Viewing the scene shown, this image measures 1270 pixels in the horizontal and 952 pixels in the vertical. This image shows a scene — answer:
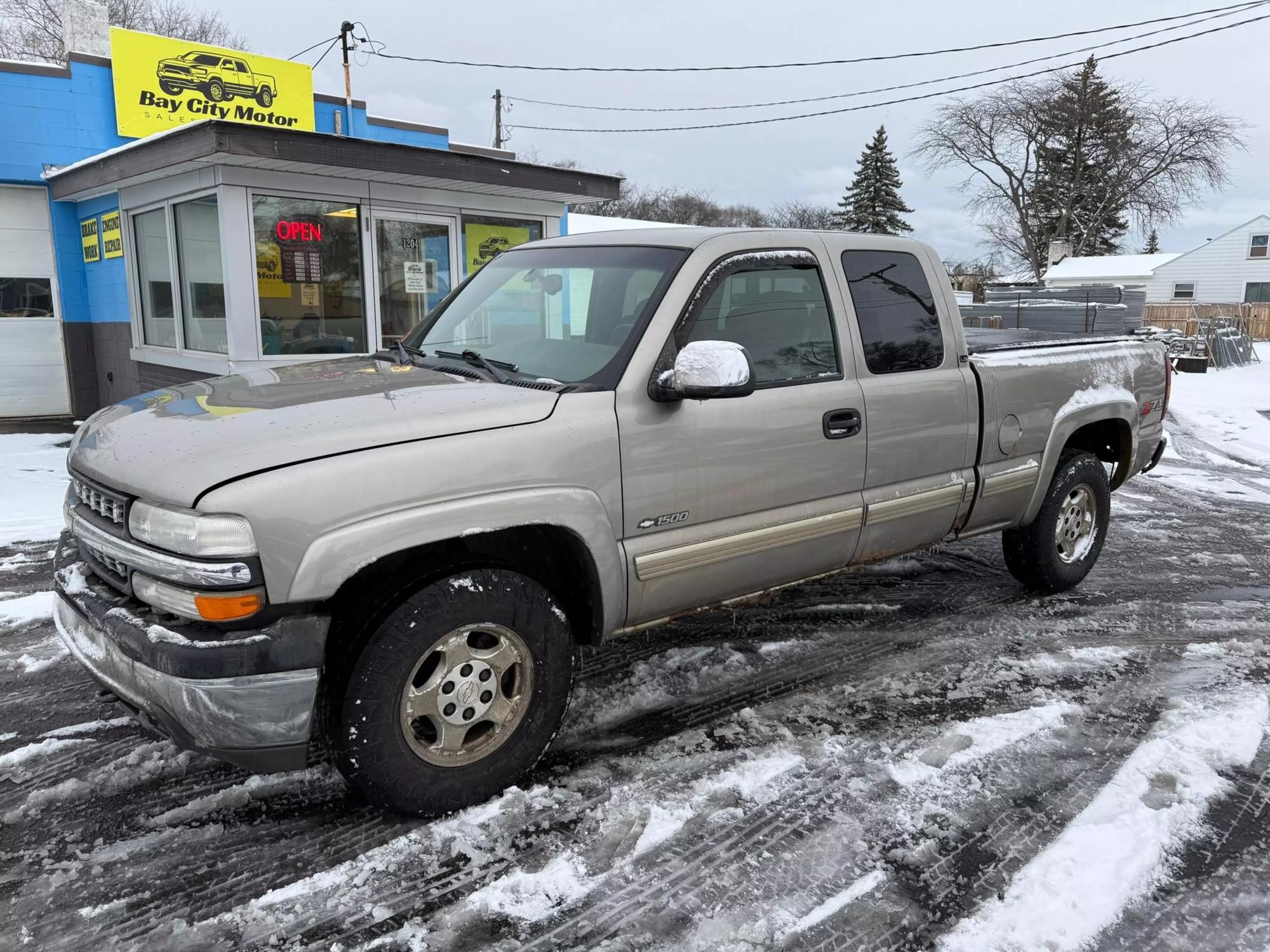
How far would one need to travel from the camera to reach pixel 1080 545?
17.7 feet

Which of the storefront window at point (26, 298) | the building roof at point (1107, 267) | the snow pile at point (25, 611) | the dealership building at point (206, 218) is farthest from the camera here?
the building roof at point (1107, 267)

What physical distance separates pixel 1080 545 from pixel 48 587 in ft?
19.8

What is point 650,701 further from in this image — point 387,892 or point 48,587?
point 48,587

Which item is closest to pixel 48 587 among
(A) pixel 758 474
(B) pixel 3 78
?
(A) pixel 758 474

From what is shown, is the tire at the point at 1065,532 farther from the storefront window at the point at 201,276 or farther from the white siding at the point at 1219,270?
the white siding at the point at 1219,270

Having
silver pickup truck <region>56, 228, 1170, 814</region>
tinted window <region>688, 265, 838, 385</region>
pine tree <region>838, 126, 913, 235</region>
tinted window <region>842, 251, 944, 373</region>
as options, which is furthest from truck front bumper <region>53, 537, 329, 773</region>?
pine tree <region>838, 126, 913, 235</region>

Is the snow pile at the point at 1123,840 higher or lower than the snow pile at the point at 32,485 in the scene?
lower

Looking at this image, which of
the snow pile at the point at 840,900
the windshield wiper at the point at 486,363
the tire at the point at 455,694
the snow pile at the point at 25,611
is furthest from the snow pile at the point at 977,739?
the snow pile at the point at 25,611

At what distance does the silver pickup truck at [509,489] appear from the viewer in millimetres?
2568

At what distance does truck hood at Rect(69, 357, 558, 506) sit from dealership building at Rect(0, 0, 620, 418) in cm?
509

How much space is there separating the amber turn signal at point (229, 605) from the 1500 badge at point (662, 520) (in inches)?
51.4

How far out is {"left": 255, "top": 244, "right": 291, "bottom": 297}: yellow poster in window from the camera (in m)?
8.88

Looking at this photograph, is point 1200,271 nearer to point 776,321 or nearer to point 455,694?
point 776,321

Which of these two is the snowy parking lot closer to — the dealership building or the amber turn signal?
the amber turn signal
